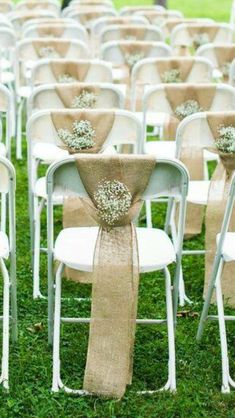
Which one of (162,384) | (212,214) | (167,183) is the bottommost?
(162,384)

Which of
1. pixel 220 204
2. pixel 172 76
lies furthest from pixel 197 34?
pixel 220 204

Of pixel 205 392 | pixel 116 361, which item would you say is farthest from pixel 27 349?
pixel 205 392

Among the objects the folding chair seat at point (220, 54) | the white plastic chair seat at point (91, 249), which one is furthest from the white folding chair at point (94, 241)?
the folding chair seat at point (220, 54)

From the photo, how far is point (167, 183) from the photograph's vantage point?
4172mm

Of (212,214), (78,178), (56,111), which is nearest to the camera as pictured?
(78,178)

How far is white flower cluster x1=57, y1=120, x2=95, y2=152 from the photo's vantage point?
4.77 m

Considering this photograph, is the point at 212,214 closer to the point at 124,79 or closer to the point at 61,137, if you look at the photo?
the point at 61,137

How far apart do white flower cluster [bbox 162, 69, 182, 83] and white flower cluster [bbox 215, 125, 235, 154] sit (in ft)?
5.97

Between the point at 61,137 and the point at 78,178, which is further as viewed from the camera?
the point at 61,137

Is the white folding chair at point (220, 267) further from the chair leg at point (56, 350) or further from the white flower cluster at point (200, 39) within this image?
the white flower cluster at point (200, 39)

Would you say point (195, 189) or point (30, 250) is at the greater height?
point (195, 189)

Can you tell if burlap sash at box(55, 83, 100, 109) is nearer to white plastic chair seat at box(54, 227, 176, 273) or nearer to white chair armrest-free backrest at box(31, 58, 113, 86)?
white chair armrest-free backrest at box(31, 58, 113, 86)

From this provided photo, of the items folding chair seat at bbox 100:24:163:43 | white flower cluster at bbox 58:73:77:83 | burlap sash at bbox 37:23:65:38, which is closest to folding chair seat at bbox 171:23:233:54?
folding chair seat at bbox 100:24:163:43

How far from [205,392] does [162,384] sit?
233 millimetres
